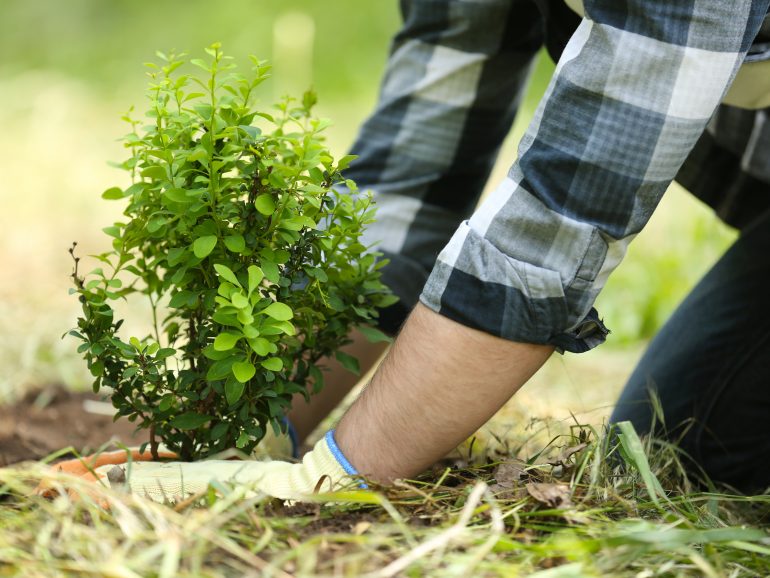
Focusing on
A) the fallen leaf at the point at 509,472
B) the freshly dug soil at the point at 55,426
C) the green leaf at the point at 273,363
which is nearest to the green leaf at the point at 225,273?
the green leaf at the point at 273,363

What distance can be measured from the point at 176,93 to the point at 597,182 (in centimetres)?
52

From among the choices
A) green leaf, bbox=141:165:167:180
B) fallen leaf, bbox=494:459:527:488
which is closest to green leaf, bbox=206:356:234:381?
green leaf, bbox=141:165:167:180

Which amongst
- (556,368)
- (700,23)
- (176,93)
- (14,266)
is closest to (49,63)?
(14,266)

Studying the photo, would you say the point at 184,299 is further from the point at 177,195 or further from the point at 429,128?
the point at 429,128

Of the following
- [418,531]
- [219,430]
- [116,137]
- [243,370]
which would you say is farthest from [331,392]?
[116,137]

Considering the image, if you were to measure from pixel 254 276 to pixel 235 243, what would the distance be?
0.18ft

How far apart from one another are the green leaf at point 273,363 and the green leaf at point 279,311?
58mm

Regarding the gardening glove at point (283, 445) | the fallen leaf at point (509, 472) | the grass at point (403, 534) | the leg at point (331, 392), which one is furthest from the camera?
the leg at point (331, 392)

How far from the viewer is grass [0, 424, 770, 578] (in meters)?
0.86

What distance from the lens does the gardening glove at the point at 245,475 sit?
43.1 inches

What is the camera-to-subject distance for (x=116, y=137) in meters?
3.53

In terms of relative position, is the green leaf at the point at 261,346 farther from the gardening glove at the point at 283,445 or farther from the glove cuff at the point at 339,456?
the gardening glove at the point at 283,445

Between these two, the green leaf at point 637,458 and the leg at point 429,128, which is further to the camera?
the leg at point 429,128

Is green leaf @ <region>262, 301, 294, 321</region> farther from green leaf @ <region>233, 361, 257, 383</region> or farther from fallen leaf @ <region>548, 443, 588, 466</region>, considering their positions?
fallen leaf @ <region>548, 443, 588, 466</region>
